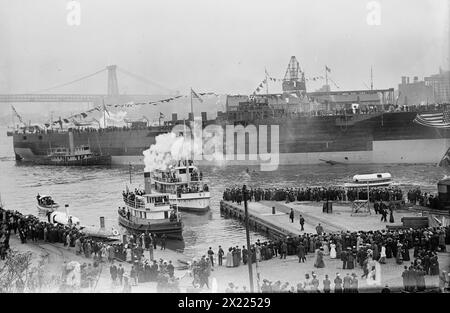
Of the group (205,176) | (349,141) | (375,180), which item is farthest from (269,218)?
(349,141)

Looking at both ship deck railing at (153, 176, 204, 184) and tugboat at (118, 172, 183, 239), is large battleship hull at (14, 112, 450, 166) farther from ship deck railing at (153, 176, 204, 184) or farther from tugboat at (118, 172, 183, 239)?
tugboat at (118, 172, 183, 239)

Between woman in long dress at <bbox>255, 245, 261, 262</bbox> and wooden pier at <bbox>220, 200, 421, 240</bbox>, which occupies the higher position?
woman in long dress at <bbox>255, 245, 261, 262</bbox>

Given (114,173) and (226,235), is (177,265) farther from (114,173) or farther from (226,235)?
(114,173)

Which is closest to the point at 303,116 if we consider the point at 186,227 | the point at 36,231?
the point at 186,227

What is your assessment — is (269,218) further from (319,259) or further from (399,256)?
(399,256)

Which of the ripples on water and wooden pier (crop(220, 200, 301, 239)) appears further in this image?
the ripples on water

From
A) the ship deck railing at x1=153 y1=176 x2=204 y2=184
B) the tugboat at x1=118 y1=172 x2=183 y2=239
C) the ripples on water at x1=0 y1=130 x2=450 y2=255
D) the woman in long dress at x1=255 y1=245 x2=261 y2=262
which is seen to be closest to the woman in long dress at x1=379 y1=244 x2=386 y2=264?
the woman in long dress at x1=255 y1=245 x2=261 y2=262
